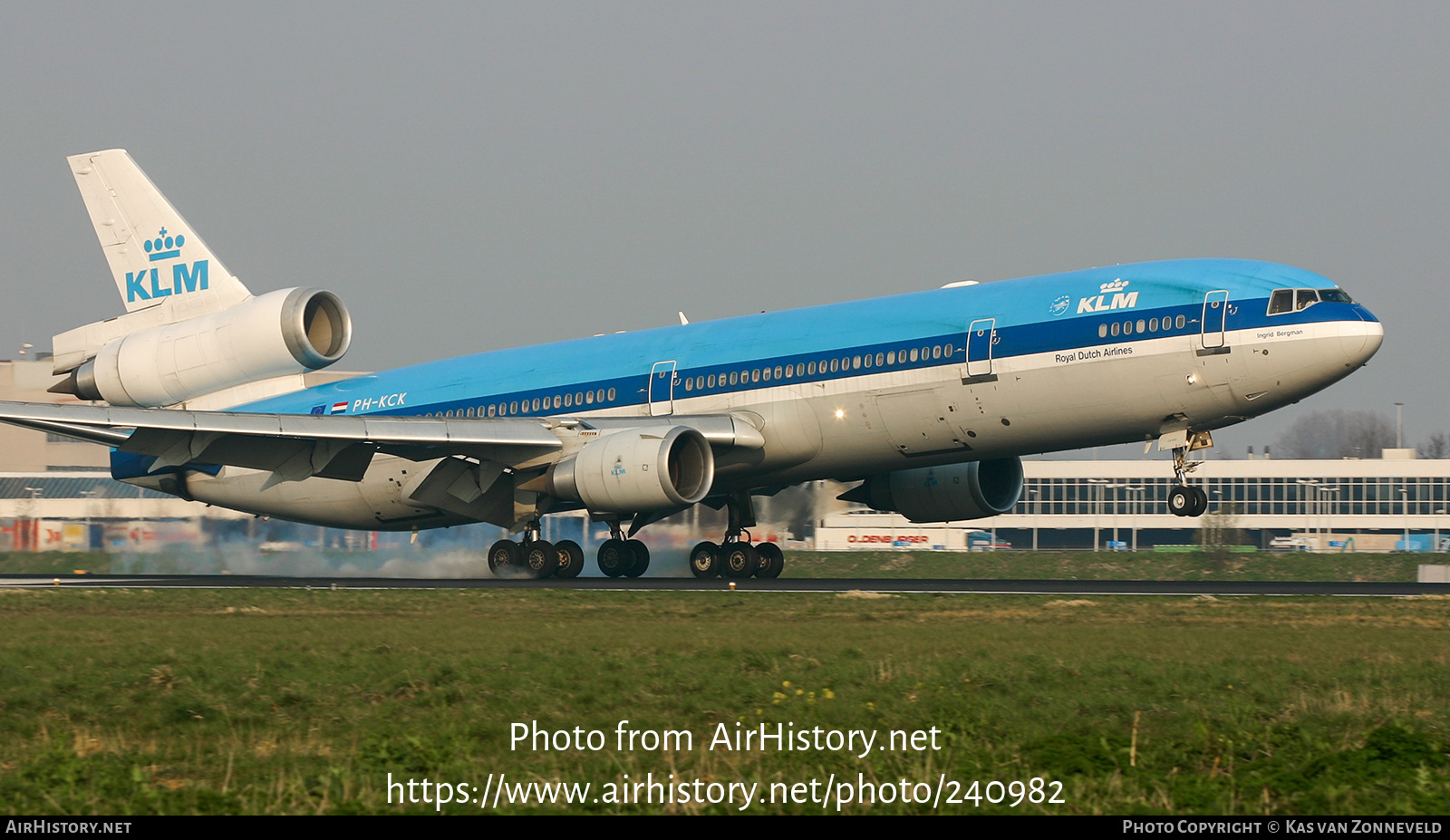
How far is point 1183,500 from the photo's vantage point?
25.4 m

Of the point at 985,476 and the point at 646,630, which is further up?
the point at 985,476

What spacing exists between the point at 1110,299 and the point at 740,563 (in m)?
10.6

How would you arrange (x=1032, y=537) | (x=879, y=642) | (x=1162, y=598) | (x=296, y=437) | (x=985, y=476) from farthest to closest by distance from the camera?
(x=1032, y=537) < (x=985, y=476) < (x=296, y=437) < (x=1162, y=598) < (x=879, y=642)

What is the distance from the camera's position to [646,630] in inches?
721

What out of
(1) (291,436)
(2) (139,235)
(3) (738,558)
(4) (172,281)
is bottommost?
(3) (738,558)

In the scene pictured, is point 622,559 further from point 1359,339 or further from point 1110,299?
point 1359,339

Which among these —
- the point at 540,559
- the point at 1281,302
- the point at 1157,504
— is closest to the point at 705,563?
the point at 540,559

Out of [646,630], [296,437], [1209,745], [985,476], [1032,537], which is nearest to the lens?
[1209,745]

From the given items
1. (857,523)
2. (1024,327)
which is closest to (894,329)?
(1024,327)

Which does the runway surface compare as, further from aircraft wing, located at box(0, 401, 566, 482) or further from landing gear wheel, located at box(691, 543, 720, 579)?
aircraft wing, located at box(0, 401, 566, 482)

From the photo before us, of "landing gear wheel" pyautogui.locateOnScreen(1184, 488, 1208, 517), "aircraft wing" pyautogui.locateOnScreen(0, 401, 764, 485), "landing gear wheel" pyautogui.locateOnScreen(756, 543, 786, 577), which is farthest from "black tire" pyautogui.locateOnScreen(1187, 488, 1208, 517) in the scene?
"landing gear wheel" pyautogui.locateOnScreen(756, 543, 786, 577)

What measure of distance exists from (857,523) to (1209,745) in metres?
85.7

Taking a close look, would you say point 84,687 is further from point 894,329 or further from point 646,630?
point 894,329

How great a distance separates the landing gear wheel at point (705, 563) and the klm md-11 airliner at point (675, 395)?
0.06 m
